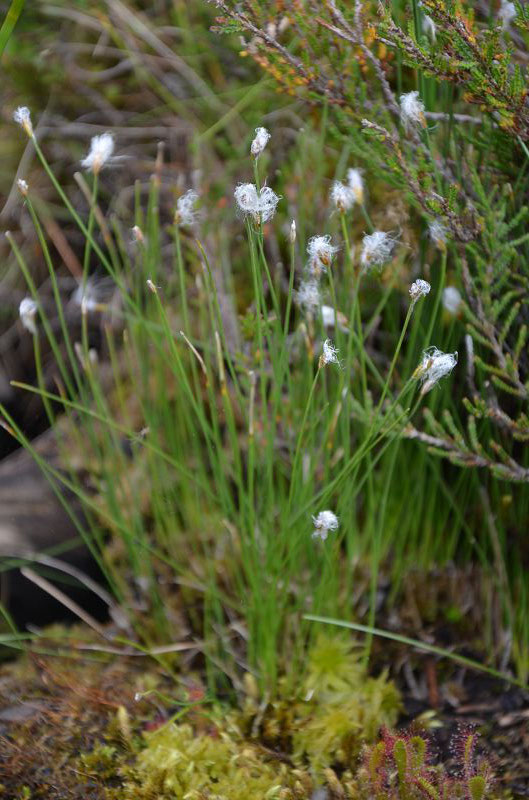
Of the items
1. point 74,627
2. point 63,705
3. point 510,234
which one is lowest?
point 74,627

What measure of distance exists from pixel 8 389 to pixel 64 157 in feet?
2.41

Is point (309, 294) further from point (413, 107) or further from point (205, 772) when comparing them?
point (205, 772)

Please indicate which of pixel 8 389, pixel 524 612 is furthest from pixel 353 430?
pixel 8 389

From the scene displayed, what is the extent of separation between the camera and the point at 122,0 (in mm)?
2129

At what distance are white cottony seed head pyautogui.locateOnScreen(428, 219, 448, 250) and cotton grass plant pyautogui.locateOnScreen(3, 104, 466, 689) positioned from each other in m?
0.08

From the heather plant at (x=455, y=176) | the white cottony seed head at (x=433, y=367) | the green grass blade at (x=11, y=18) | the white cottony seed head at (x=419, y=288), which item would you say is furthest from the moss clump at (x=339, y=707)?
the green grass blade at (x=11, y=18)

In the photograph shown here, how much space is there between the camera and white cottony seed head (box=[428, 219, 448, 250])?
1118 mm

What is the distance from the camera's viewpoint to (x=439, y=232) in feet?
3.77

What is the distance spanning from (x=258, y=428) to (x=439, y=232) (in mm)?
595

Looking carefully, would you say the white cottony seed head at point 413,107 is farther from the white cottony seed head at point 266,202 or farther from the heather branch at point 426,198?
the white cottony seed head at point 266,202

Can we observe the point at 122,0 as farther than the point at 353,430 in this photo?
Yes

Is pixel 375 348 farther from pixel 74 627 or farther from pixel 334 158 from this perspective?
pixel 74 627

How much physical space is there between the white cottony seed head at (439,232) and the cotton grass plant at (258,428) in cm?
8

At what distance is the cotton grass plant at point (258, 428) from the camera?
3.73ft
